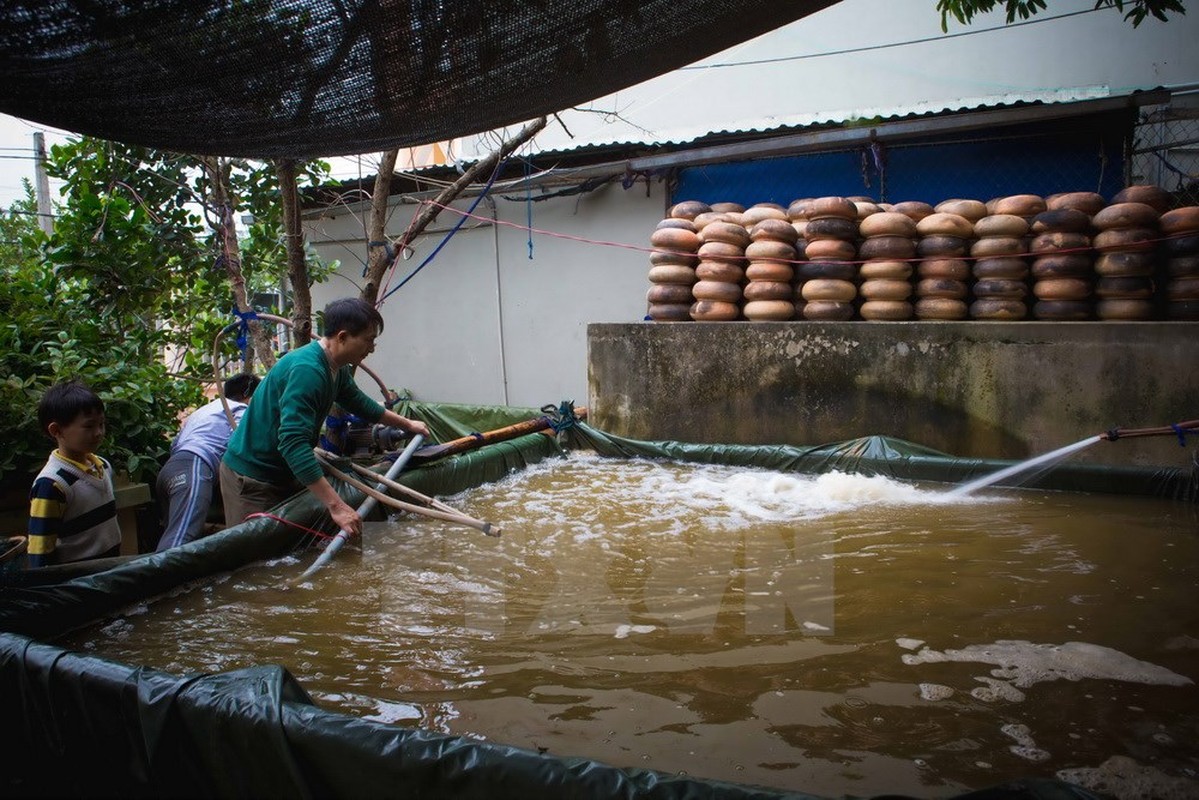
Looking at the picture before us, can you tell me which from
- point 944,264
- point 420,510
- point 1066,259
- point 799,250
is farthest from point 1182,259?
point 420,510

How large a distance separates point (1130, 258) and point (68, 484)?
6.76m

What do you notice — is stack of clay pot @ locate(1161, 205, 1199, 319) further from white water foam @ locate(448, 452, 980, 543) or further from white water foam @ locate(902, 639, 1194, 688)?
white water foam @ locate(902, 639, 1194, 688)

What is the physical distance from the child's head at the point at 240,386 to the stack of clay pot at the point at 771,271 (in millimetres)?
4124

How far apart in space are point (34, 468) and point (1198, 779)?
17.9ft

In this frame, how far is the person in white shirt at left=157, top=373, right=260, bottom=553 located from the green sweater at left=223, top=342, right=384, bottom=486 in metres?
0.45

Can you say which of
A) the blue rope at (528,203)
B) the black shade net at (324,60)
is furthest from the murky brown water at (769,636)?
the blue rope at (528,203)

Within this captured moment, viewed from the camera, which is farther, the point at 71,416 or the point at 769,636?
the point at 71,416

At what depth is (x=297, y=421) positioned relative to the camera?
12.5ft

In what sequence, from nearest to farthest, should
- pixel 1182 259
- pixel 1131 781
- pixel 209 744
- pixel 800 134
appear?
1. pixel 209 744
2. pixel 1131 781
3. pixel 1182 259
4. pixel 800 134

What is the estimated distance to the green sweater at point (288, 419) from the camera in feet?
12.5

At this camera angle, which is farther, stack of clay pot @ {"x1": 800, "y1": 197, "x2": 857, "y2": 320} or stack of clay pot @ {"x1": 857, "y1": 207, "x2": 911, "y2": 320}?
stack of clay pot @ {"x1": 800, "y1": 197, "x2": 857, "y2": 320}

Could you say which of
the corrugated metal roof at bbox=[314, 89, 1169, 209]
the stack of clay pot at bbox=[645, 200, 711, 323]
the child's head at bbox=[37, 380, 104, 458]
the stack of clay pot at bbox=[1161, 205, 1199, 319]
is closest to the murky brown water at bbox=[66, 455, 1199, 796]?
the child's head at bbox=[37, 380, 104, 458]

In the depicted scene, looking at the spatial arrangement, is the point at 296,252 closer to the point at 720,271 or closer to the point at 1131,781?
the point at 720,271

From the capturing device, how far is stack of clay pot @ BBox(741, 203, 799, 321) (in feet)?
21.5
